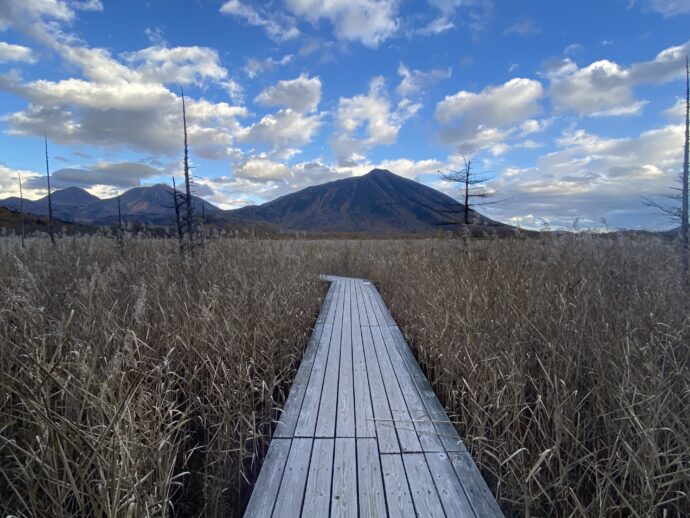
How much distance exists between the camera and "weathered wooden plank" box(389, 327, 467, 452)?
2512 millimetres

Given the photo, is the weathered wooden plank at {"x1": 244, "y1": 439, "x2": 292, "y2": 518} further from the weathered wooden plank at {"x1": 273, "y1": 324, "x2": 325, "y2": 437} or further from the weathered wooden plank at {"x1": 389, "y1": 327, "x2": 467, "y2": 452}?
the weathered wooden plank at {"x1": 389, "y1": 327, "x2": 467, "y2": 452}

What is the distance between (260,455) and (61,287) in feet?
10.2

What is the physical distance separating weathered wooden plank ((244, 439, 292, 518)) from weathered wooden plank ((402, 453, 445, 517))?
2.81ft

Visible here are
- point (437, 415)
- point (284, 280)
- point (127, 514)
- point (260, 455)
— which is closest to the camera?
point (127, 514)

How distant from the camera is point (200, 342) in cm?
303

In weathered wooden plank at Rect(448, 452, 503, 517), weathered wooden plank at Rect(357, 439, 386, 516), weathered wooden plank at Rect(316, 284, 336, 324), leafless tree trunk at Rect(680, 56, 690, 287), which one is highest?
leafless tree trunk at Rect(680, 56, 690, 287)

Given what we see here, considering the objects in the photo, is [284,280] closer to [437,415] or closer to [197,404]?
[197,404]

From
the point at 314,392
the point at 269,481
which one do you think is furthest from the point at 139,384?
the point at 314,392

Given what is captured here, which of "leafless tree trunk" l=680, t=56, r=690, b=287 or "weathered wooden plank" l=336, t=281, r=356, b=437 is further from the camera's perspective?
"leafless tree trunk" l=680, t=56, r=690, b=287

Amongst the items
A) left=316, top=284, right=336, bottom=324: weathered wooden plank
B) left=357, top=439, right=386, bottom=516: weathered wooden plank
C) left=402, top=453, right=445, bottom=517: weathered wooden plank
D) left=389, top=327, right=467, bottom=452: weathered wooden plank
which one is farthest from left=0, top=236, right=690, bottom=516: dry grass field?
left=357, top=439, right=386, bottom=516: weathered wooden plank

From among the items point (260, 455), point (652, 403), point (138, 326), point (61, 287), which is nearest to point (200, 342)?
point (138, 326)

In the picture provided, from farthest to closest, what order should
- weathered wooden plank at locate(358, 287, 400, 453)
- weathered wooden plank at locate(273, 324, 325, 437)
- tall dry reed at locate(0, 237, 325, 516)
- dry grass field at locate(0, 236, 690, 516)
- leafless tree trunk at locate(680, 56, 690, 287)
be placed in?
leafless tree trunk at locate(680, 56, 690, 287) < weathered wooden plank at locate(273, 324, 325, 437) < weathered wooden plank at locate(358, 287, 400, 453) < dry grass field at locate(0, 236, 690, 516) < tall dry reed at locate(0, 237, 325, 516)

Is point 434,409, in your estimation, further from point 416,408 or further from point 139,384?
point 139,384

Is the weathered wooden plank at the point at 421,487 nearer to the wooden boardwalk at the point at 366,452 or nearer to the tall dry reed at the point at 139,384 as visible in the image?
the wooden boardwalk at the point at 366,452
